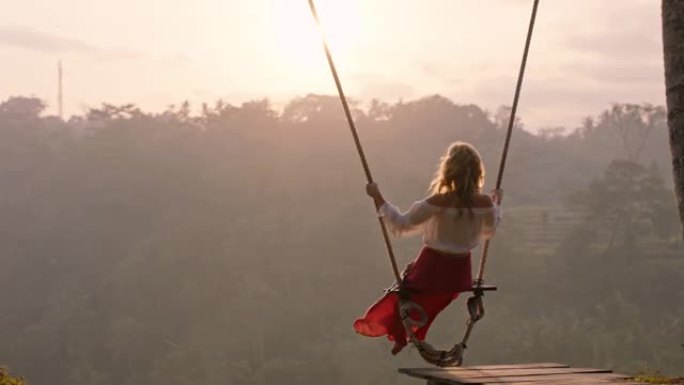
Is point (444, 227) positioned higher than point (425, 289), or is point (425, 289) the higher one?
point (444, 227)

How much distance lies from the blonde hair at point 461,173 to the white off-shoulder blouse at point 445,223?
0.06 meters

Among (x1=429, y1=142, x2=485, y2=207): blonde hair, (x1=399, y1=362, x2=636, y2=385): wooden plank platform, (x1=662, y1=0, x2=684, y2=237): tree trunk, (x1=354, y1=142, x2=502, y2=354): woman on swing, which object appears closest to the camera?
(x1=399, y1=362, x2=636, y2=385): wooden plank platform

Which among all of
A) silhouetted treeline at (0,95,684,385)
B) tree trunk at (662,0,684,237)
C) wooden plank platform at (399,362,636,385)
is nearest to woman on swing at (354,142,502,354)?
wooden plank platform at (399,362,636,385)

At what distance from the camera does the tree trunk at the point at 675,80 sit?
3918 mm

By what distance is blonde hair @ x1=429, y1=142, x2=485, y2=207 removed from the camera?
4418mm

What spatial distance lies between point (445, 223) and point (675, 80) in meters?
1.00

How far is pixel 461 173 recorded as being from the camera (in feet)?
14.7

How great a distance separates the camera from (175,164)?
51.7m

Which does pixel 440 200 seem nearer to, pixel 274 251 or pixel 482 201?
pixel 482 201

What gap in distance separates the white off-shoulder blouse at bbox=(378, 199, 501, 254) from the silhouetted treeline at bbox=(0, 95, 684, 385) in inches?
1226

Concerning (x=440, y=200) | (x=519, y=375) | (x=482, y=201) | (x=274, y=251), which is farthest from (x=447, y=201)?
(x=274, y=251)

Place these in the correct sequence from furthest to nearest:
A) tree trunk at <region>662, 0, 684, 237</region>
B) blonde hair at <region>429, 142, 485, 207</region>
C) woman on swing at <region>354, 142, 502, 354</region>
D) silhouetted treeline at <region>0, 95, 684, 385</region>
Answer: silhouetted treeline at <region>0, 95, 684, 385</region> → woman on swing at <region>354, 142, 502, 354</region> → blonde hair at <region>429, 142, 485, 207</region> → tree trunk at <region>662, 0, 684, 237</region>

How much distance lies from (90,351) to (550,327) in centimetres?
1457

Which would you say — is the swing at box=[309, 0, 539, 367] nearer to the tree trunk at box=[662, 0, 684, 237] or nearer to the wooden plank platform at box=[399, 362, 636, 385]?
the wooden plank platform at box=[399, 362, 636, 385]
